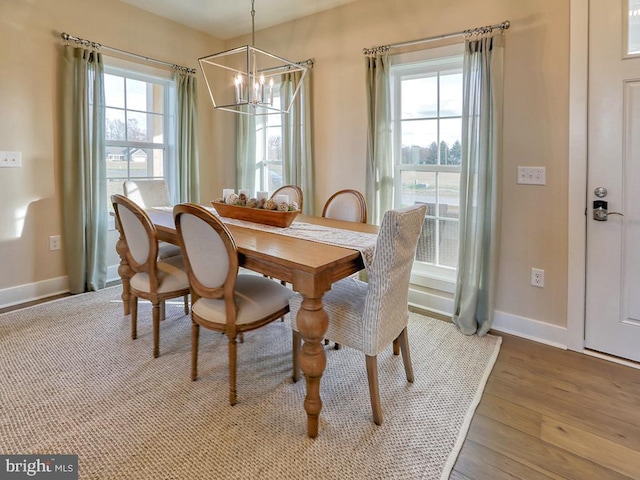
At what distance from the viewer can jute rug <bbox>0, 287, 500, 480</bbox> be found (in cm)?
152

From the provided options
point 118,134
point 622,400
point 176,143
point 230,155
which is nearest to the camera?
point 622,400

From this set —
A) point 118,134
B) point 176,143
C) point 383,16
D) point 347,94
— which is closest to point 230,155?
point 176,143

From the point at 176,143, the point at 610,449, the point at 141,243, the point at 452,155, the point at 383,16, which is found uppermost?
the point at 383,16

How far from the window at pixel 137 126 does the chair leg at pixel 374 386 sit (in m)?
3.21

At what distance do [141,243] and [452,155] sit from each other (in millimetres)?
2346

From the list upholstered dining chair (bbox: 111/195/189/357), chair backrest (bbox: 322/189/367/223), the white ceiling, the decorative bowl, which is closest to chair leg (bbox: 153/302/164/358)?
upholstered dining chair (bbox: 111/195/189/357)

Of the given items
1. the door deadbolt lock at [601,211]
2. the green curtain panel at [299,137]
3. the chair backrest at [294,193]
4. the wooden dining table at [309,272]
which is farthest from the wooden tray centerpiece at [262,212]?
the door deadbolt lock at [601,211]

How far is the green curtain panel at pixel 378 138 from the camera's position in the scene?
312 cm

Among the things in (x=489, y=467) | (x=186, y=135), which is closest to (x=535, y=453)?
(x=489, y=467)

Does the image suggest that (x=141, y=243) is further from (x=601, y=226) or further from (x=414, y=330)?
(x=601, y=226)

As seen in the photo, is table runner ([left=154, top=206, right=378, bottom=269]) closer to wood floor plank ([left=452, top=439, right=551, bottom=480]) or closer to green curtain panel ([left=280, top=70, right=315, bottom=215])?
wood floor plank ([left=452, top=439, right=551, bottom=480])

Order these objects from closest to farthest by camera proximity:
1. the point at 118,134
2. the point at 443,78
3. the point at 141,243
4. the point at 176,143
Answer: the point at 141,243 → the point at 443,78 → the point at 118,134 → the point at 176,143

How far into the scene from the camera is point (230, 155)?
4.62 meters

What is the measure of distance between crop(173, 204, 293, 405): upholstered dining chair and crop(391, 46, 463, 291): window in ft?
5.43
